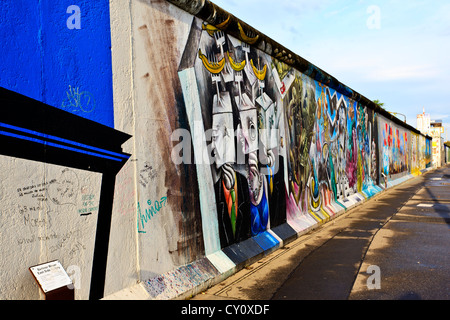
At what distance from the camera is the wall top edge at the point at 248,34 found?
16.6 feet

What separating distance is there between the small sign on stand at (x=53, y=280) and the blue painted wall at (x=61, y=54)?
129 cm

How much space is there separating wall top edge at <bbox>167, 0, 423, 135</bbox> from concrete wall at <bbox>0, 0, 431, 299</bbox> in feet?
0.10

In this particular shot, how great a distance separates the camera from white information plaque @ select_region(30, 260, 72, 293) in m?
2.85

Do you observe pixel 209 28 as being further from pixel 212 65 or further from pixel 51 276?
pixel 51 276

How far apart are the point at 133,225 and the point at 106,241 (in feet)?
1.23

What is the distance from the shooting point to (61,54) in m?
3.25

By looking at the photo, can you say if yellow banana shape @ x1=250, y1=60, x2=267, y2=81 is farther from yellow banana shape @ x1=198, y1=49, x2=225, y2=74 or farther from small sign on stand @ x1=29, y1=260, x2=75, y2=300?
small sign on stand @ x1=29, y1=260, x2=75, y2=300

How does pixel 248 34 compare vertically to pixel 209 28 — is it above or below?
above

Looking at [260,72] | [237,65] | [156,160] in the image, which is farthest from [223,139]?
[260,72]
